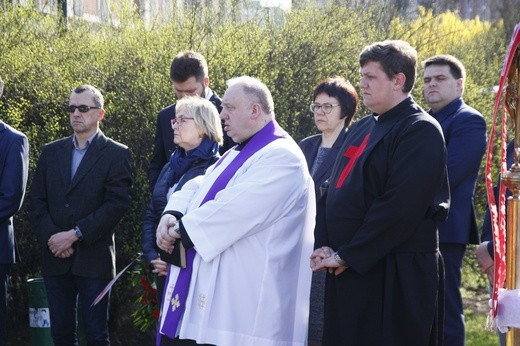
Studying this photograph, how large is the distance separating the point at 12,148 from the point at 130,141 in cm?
160

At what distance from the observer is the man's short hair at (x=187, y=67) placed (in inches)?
269

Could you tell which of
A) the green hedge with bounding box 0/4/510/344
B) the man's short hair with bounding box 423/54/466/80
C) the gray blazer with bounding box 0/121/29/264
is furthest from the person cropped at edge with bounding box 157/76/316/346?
the green hedge with bounding box 0/4/510/344

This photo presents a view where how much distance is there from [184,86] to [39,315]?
2.37 metres

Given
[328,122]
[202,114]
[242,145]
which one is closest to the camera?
[242,145]

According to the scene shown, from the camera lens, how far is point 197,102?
6000 mm

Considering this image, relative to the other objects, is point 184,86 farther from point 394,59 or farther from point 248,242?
point 394,59

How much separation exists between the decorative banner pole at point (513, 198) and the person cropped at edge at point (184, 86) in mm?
3365

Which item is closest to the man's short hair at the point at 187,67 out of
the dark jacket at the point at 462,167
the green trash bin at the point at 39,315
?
the dark jacket at the point at 462,167

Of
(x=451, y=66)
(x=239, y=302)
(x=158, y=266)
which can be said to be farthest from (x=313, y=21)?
(x=239, y=302)

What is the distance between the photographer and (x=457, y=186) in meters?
6.16

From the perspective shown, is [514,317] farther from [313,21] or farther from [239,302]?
[313,21]

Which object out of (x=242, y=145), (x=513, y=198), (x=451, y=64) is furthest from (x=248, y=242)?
(x=451, y=64)

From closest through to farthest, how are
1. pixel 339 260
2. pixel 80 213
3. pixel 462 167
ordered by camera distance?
pixel 339 260
pixel 462 167
pixel 80 213

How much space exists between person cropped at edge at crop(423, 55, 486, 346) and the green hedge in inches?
101
